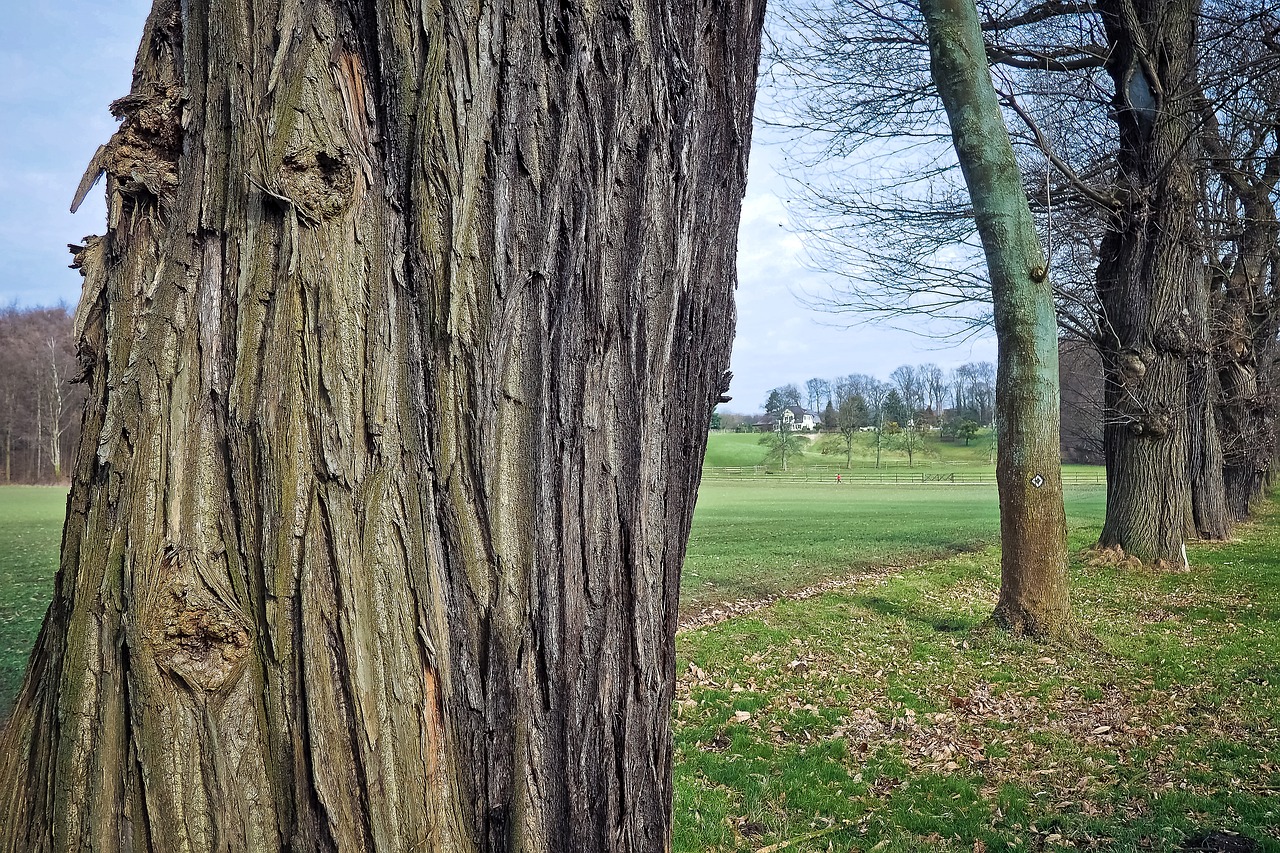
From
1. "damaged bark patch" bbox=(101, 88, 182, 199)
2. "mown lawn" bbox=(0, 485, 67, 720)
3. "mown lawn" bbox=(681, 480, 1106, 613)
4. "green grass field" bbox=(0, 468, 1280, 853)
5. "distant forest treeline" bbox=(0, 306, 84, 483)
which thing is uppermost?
"damaged bark patch" bbox=(101, 88, 182, 199)

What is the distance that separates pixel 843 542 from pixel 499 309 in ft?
54.8

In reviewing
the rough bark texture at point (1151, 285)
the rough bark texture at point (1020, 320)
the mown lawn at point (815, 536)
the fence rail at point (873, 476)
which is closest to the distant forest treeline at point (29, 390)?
the rough bark texture at point (1020, 320)

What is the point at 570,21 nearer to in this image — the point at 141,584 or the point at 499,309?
the point at 499,309

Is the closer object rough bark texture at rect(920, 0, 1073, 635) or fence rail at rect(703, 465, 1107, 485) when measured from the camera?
rough bark texture at rect(920, 0, 1073, 635)

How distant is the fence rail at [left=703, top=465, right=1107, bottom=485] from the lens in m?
49.1

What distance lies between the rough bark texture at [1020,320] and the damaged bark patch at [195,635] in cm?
682

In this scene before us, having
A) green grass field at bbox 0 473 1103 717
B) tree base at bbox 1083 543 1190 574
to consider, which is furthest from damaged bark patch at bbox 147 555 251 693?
tree base at bbox 1083 543 1190 574

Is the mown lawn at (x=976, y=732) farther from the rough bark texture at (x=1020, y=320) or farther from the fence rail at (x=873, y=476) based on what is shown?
the fence rail at (x=873, y=476)

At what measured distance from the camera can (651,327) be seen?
165 centimetres

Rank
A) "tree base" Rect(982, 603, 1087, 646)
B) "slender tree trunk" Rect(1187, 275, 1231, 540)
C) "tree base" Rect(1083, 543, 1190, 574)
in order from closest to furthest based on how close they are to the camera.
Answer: "tree base" Rect(982, 603, 1087, 646) < "tree base" Rect(1083, 543, 1190, 574) < "slender tree trunk" Rect(1187, 275, 1231, 540)

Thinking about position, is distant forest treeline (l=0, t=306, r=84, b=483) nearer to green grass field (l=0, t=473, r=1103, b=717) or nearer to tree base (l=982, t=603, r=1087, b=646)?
green grass field (l=0, t=473, r=1103, b=717)

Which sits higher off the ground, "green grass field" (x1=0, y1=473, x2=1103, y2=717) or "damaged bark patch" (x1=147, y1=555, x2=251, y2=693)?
"damaged bark patch" (x1=147, y1=555, x2=251, y2=693)

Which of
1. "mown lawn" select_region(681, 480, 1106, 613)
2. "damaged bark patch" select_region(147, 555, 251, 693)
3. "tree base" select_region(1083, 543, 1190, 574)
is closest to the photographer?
"damaged bark patch" select_region(147, 555, 251, 693)

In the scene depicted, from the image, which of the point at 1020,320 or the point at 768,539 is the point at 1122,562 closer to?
the point at 1020,320
